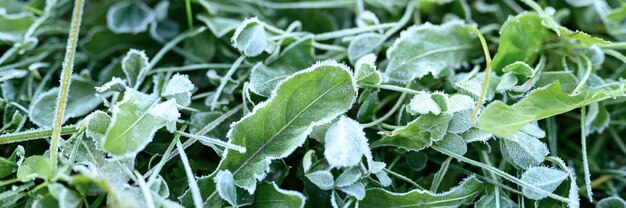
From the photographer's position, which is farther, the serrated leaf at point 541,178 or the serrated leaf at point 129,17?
the serrated leaf at point 129,17

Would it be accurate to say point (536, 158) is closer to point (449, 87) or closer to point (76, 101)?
point (449, 87)

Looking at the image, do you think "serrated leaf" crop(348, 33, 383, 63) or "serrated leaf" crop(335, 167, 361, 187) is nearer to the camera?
"serrated leaf" crop(335, 167, 361, 187)

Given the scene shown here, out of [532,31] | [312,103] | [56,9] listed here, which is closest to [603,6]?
[532,31]

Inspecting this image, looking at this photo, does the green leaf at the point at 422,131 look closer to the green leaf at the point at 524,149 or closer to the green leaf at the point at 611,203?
the green leaf at the point at 524,149

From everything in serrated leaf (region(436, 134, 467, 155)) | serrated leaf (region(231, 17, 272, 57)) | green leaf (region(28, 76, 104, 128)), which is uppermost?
serrated leaf (region(231, 17, 272, 57))

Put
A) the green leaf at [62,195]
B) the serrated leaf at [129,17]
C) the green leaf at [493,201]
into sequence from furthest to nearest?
the serrated leaf at [129,17] → the green leaf at [493,201] → the green leaf at [62,195]

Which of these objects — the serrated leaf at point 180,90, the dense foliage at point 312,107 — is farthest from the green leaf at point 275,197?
the serrated leaf at point 180,90

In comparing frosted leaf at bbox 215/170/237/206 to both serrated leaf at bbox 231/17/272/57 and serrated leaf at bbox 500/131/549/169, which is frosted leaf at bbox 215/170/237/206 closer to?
serrated leaf at bbox 231/17/272/57

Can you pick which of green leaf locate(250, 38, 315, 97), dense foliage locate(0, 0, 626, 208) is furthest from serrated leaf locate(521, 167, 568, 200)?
green leaf locate(250, 38, 315, 97)
